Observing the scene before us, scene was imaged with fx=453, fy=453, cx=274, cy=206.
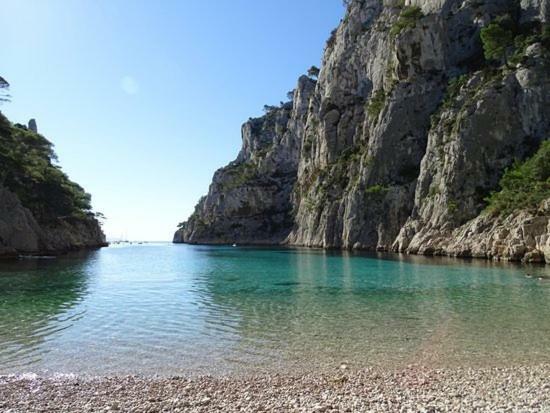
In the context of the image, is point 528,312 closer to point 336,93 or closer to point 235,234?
point 336,93

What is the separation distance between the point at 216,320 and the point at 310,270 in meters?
25.3

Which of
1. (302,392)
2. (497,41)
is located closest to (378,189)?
(497,41)

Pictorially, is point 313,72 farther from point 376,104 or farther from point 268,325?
point 268,325

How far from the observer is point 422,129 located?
82.9 metres

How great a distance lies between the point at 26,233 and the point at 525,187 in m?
64.3

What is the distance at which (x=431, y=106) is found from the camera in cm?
8288

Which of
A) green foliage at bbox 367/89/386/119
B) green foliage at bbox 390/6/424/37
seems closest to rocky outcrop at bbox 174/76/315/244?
green foliage at bbox 367/89/386/119

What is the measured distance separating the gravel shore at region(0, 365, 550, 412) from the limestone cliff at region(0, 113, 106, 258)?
178 feet

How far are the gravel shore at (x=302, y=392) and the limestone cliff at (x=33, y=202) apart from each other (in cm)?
5433

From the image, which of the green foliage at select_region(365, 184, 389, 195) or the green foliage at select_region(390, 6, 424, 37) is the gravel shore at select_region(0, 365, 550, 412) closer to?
the green foliage at select_region(365, 184, 389, 195)

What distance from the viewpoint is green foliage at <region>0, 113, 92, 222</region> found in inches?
2566

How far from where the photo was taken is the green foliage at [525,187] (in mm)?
48125

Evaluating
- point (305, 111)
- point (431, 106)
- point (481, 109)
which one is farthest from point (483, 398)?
point (305, 111)

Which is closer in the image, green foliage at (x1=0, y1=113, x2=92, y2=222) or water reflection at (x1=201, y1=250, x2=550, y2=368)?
water reflection at (x1=201, y1=250, x2=550, y2=368)
